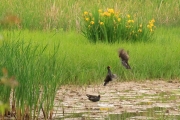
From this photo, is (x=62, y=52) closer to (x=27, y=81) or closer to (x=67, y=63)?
(x=67, y=63)

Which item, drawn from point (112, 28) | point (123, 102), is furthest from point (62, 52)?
point (123, 102)

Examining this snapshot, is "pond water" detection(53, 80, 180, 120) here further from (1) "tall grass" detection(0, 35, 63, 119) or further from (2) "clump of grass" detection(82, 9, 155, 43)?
(2) "clump of grass" detection(82, 9, 155, 43)

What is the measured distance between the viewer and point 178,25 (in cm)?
1470

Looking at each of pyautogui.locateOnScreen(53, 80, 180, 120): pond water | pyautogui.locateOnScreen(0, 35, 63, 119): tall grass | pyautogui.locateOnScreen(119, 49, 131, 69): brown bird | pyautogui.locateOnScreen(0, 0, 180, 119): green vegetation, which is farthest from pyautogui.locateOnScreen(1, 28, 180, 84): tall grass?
pyautogui.locateOnScreen(0, 35, 63, 119): tall grass

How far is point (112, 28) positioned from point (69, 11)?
362 cm

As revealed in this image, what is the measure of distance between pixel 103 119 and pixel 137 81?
274 centimetres

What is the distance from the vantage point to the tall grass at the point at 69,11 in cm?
1343

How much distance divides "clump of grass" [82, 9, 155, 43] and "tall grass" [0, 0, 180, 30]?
1752 millimetres

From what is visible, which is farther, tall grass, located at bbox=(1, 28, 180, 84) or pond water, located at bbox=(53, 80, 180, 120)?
tall grass, located at bbox=(1, 28, 180, 84)

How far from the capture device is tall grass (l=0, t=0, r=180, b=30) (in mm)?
13431

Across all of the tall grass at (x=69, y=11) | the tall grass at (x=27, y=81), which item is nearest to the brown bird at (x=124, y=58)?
the tall grass at (x=27, y=81)

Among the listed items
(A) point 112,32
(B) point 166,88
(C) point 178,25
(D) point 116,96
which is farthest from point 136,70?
(C) point 178,25

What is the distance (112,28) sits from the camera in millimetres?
10727

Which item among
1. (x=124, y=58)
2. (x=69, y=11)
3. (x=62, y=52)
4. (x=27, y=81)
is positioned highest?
(x=27, y=81)
